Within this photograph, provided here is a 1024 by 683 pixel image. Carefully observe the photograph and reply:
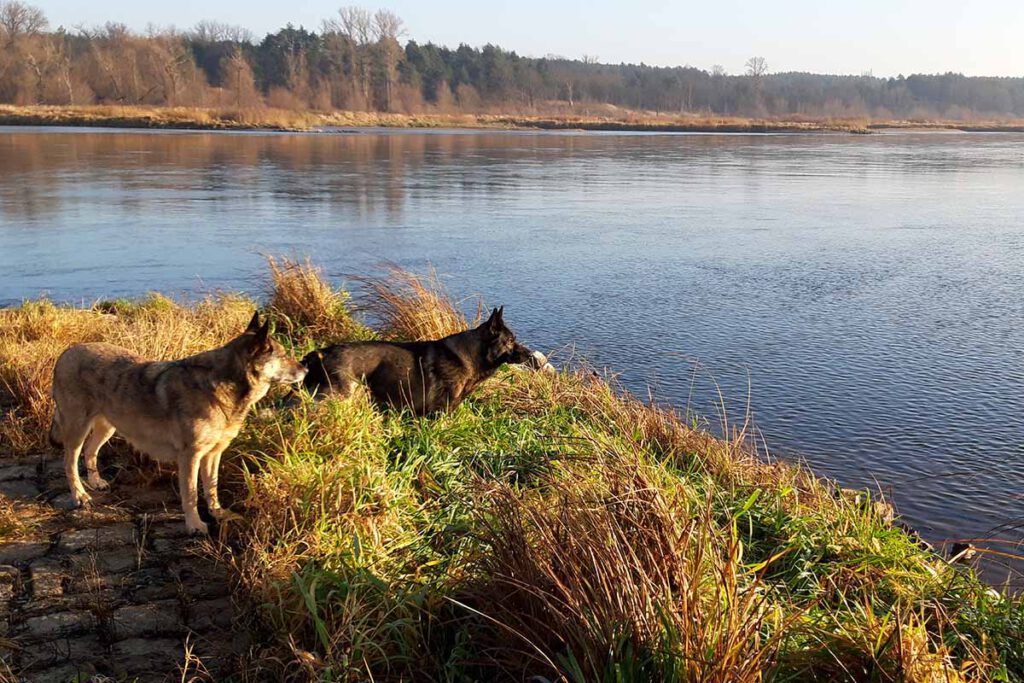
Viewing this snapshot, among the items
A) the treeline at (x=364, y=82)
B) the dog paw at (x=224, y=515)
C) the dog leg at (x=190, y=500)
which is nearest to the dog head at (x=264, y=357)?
the dog leg at (x=190, y=500)

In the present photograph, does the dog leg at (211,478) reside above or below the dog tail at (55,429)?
below

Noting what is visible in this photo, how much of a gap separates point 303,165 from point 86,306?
75.4ft

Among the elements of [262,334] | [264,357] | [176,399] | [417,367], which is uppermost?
[262,334]

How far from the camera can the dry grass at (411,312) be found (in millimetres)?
8992

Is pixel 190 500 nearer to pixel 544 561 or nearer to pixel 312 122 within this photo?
pixel 544 561

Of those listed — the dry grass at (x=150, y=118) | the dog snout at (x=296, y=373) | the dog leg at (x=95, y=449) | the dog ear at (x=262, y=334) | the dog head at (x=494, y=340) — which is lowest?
the dog leg at (x=95, y=449)

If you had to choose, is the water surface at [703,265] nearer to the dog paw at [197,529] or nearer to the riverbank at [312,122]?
the dog paw at [197,529]

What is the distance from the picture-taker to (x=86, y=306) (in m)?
11.1

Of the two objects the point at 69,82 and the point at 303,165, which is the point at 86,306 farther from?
the point at 69,82

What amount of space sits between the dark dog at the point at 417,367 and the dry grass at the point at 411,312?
6.12 feet

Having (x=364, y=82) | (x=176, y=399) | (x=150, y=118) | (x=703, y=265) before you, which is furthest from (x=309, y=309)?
(x=364, y=82)

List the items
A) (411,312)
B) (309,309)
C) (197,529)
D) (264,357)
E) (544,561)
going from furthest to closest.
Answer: (309,309) → (411,312) → (264,357) → (197,529) → (544,561)

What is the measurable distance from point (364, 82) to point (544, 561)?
10483cm

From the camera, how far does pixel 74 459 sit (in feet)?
Answer: 16.3
